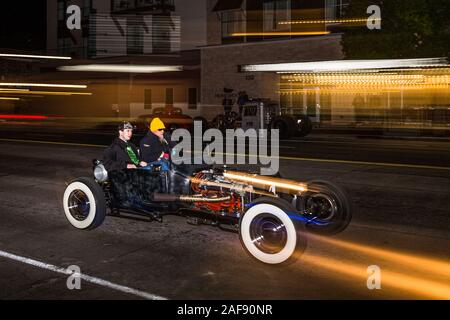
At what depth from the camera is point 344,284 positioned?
502 cm

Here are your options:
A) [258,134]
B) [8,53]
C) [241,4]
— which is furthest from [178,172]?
[8,53]

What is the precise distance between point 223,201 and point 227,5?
99.8 feet

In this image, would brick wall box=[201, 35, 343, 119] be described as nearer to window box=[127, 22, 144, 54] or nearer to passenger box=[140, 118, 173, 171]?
window box=[127, 22, 144, 54]

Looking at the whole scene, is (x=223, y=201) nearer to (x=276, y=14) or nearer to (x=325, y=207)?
(x=325, y=207)

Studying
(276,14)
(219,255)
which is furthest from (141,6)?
(219,255)

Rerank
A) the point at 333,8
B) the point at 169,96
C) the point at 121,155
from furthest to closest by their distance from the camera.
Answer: the point at 169,96 → the point at 333,8 → the point at 121,155

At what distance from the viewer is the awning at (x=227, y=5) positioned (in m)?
34.0

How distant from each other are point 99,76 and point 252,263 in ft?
104

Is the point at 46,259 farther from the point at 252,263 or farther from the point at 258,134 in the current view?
the point at 258,134

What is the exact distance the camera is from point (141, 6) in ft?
146

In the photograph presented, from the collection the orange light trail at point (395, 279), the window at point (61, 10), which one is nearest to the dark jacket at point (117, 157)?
the orange light trail at point (395, 279)

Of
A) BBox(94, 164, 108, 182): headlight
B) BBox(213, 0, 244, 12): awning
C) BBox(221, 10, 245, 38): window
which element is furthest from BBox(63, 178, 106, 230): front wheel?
BBox(221, 10, 245, 38): window

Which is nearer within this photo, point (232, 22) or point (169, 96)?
point (232, 22)

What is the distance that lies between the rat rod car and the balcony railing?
3718 centimetres
